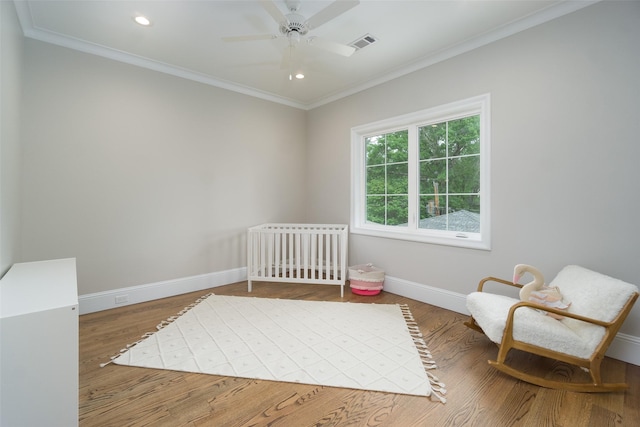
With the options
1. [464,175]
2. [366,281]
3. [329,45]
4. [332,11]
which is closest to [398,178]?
[464,175]

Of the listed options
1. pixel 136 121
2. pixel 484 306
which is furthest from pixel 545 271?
pixel 136 121

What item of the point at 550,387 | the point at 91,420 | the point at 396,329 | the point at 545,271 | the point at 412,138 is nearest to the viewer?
the point at 91,420

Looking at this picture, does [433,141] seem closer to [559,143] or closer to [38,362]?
[559,143]

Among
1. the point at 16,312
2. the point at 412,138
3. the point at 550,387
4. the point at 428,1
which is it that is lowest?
the point at 550,387

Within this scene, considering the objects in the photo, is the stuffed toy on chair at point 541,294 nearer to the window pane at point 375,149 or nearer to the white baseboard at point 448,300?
the white baseboard at point 448,300

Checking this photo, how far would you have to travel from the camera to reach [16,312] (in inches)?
45.1

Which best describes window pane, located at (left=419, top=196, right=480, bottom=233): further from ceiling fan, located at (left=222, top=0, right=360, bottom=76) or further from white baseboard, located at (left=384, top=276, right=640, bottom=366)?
ceiling fan, located at (left=222, top=0, right=360, bottom=76)

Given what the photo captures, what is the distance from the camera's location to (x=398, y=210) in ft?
11.4

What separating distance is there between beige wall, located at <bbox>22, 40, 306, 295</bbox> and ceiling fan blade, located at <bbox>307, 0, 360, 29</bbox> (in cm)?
200

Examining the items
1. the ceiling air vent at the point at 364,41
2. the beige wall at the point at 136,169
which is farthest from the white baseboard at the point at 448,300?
the ceiling air vent at the point at 364,41

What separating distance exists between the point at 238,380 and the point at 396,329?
1359 millimetres

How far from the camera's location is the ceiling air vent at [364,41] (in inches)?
103

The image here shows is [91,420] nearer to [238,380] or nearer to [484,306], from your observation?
[238,380]

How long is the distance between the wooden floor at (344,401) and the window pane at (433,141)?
1.96m
